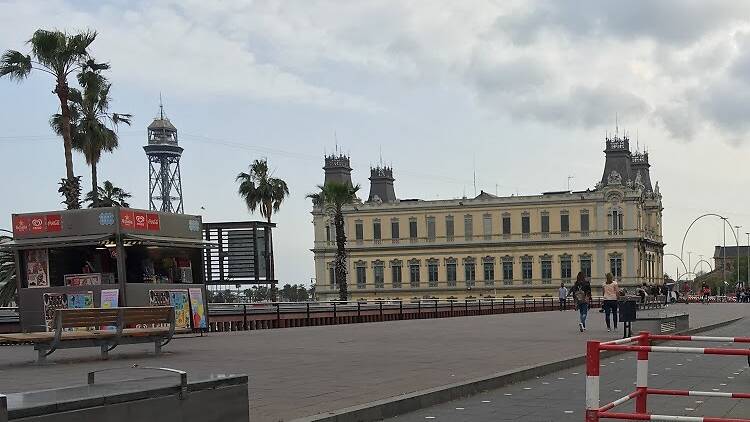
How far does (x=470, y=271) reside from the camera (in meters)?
112

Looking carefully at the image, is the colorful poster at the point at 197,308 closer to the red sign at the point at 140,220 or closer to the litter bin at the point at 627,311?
the red sign at the point at 140,220

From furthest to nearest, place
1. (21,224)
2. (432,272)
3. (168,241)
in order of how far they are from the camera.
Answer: (432,272)
(168,241)
(21,224)

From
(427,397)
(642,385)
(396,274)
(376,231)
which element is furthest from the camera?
(396,274)

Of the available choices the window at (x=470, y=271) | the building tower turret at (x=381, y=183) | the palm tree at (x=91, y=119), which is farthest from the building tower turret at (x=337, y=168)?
the palm tree at (x=91, y=119)

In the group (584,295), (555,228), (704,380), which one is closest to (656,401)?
(704,380)

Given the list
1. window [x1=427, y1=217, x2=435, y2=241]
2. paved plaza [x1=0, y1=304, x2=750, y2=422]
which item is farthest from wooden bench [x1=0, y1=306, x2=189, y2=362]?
window [x1=427, y1=217, x2=435, y2=241]

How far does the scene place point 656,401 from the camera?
11.0 m

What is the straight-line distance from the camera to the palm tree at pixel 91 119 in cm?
3659

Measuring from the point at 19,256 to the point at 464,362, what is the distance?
12.5m

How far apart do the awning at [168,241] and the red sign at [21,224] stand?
114 inches

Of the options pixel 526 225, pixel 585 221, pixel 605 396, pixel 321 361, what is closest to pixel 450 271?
pixel 526 225

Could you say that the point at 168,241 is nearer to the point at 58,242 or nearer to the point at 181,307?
the point at 181,307

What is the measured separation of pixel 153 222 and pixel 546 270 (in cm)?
9145

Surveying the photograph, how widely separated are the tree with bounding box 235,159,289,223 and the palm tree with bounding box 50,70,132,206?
2036 centimetres
